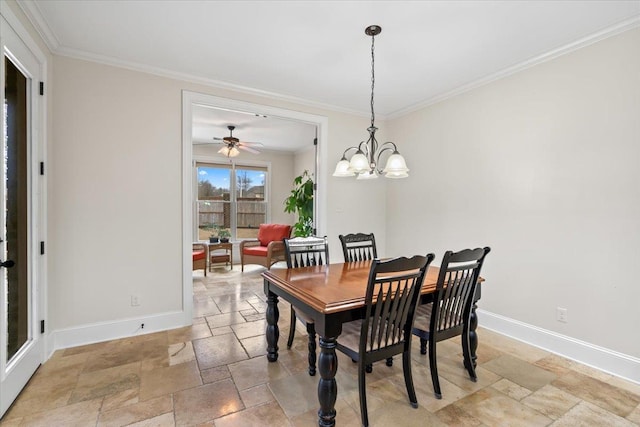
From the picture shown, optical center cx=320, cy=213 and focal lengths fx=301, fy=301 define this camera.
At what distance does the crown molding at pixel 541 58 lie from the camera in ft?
7.34

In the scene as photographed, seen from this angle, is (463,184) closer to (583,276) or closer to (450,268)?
(583,276)

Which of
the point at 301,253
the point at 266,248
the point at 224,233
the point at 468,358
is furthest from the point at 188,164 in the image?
the point at 224,233

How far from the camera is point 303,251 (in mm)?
2766

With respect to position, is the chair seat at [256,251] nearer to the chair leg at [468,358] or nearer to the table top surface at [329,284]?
the table top surface at [329,284]

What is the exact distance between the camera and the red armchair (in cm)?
561

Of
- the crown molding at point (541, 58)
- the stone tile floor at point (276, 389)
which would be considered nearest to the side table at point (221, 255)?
the stone tile floor at point (276, 389)

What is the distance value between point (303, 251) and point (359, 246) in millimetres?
650

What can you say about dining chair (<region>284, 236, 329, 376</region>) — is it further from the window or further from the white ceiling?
the window

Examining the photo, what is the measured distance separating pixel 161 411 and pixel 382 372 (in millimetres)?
1512

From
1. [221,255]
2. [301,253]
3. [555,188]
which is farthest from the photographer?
[221,255]

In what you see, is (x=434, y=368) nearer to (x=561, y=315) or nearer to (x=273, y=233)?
(x=561, y=315)

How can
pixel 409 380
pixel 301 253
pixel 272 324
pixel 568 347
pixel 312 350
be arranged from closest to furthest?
pixel 409 380
pixel 312 350
pixel 272 324
pixel 568 347
pixel 301 253

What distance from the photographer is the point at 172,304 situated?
10.3 ft

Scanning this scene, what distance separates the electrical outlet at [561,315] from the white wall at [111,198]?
11.8 feet
